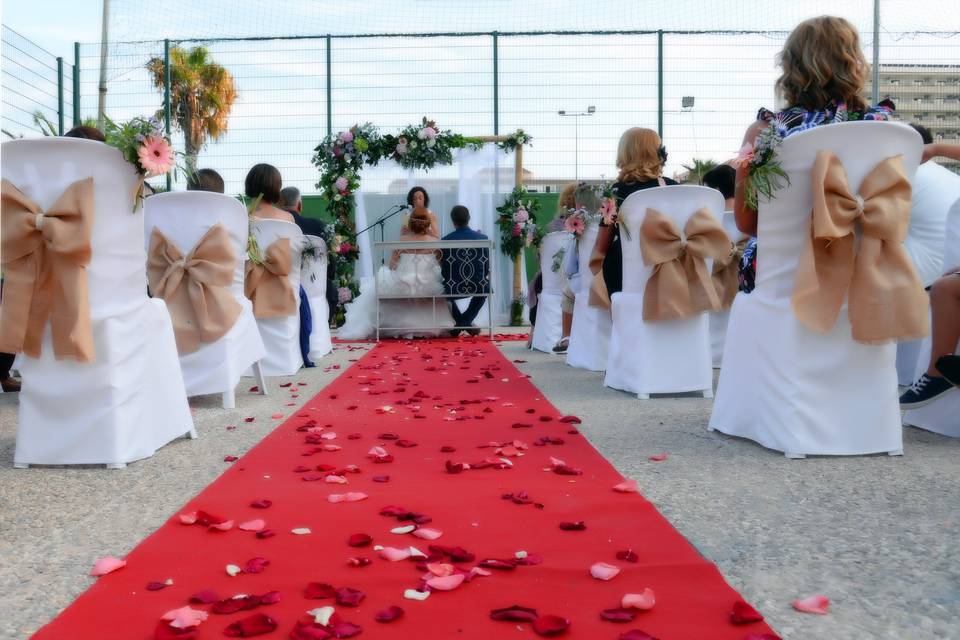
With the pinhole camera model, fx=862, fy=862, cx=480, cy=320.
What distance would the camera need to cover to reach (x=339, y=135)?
11086 millimetres

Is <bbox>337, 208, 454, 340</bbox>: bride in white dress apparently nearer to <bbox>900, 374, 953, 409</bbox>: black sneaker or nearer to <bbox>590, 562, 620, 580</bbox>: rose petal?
<bbox>900, 374, 953, 409</bbox>: black sneaker

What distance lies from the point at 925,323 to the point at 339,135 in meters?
9.23

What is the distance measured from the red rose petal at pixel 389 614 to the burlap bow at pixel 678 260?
3110mm

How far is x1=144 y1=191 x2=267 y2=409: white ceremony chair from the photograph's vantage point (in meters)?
4.07

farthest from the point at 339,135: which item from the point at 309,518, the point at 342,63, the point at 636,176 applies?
the point at 309,518

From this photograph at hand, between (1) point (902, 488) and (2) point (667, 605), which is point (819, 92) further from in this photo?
(2) point (667, 605)

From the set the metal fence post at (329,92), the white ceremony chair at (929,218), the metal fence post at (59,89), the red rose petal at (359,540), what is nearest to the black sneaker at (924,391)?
the white ceremony chair at (929,218)

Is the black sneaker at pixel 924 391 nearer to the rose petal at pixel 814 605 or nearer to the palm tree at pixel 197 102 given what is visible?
the rose petal at pixel 814 605

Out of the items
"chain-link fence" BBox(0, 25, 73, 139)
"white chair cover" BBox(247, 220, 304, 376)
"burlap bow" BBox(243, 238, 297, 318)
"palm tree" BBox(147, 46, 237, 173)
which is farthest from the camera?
"palm tree" BBox(147, 46, 237, 173)

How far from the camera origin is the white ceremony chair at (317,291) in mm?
6586

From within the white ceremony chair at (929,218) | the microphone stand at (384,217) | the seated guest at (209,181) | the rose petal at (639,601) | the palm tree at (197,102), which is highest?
the palm tree at (197,102)

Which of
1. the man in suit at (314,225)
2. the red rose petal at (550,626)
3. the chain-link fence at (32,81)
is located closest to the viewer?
the red rose petal at (550,626)

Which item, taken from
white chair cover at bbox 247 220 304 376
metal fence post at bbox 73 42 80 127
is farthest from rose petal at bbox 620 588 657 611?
metal fence post at bbox 73 42 80 127

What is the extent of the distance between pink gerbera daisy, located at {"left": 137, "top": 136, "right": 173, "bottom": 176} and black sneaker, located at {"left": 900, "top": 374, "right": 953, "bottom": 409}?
287 cm
